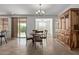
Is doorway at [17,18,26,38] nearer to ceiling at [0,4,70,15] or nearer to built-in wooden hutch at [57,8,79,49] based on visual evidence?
ceiling at [0,4,70,15]

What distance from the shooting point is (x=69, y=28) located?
15.8 feet

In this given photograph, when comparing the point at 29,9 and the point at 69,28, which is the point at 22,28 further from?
the point at 69,28

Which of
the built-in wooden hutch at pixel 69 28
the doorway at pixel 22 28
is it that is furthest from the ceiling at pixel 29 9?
the built-in wooden hutch at pixel 69 28

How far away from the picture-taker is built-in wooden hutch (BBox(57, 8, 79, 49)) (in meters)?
4.45

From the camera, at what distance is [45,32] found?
156 inches

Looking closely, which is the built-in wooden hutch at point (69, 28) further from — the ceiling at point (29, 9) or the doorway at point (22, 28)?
the doorway at point (22, 28)

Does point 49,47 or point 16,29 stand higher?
point 16,29

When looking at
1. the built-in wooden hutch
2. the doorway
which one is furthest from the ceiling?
the built-in wooden hutch

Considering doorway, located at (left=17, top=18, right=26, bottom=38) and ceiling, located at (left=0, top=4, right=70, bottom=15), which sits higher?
ceiling, located at (left=0, top=4, right=70, bottom=15)

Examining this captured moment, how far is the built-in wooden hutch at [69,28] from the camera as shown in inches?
175

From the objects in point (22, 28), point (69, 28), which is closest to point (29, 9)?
point (22, 28)
